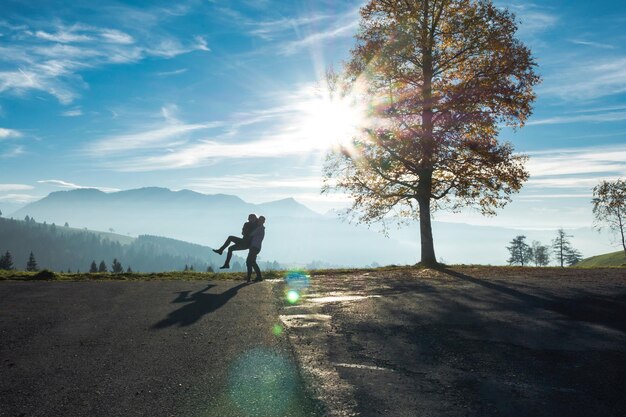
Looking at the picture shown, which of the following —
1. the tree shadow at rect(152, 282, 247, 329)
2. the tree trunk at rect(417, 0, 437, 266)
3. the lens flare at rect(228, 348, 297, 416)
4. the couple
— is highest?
the tree trunk at rect(417, 0, 437, 266)

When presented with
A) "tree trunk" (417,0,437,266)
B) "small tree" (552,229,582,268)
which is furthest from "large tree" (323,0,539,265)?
"small tree" (552,229,582,268)

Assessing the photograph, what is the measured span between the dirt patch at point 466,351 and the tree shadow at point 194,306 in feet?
7.49

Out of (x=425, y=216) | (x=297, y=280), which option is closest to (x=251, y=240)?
(x=297, y=280)

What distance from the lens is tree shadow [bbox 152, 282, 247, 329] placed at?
30.5 feet

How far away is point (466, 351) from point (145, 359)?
5665 millimetres

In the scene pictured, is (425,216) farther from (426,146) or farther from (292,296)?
(292,296)

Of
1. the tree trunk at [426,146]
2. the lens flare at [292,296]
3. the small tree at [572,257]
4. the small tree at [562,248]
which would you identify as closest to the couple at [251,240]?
the lens flare at [292,296]

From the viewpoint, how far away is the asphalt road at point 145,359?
4984 mm

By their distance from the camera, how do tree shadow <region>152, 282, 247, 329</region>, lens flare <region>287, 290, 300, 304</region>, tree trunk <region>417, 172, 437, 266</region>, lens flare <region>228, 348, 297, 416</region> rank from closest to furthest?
lens flare <region>228, 348, 297, 416</region>, tree shadow <region>152, 282, 247, 329</region>, lens flare <region>287, 290, 300, 304</region>, tree trunk <region>417, 172, 437, 266</region>

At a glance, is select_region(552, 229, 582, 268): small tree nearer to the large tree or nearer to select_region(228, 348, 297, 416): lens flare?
the large tree

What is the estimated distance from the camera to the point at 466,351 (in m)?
7.16

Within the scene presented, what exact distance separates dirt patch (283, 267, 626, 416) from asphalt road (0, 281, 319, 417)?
705mm

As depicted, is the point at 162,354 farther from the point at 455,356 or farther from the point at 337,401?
the point at 455,356

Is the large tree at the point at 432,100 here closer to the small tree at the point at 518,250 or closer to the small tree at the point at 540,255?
the small tree at the point at 518,250
